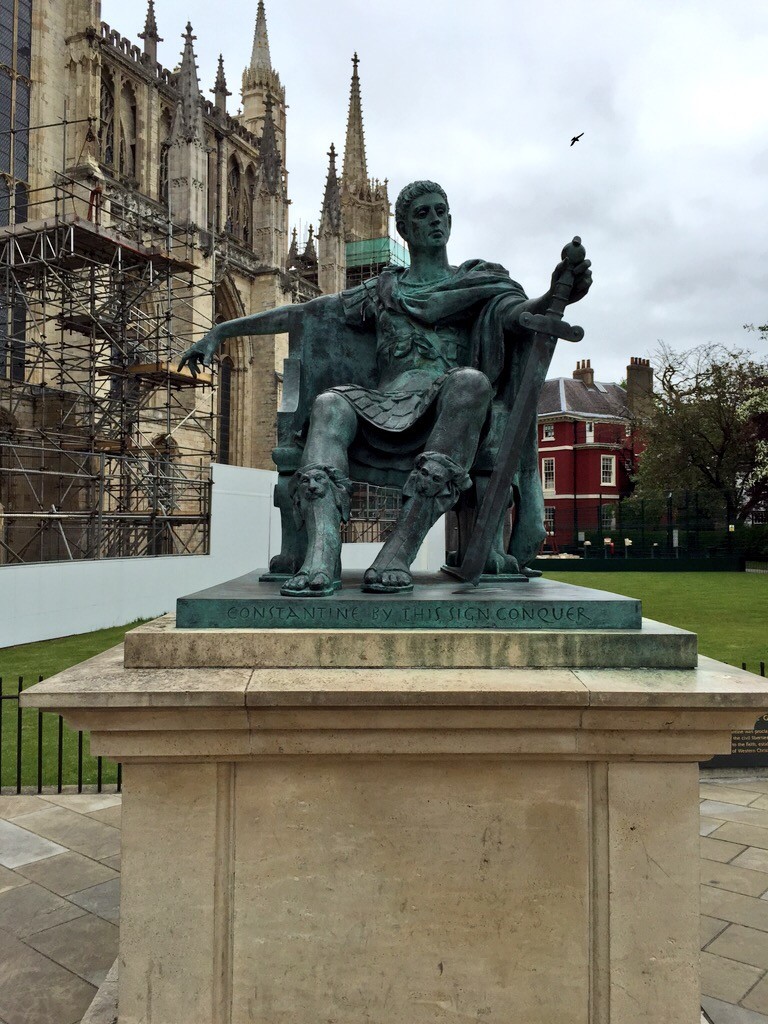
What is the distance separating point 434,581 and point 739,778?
15.0ft

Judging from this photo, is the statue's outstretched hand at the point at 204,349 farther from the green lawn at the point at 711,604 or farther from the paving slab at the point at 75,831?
the green lawn at the point at 711,604

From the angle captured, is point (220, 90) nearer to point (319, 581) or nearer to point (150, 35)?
point (150, 35)

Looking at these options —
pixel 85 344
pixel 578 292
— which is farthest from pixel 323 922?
pixel 85 344

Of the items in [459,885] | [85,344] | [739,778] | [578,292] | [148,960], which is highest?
[85,344]

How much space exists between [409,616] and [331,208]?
36.8 metres

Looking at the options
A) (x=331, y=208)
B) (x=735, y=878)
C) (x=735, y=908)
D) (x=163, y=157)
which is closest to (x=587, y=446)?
(x=331, y=208)

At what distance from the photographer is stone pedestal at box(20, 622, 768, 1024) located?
97.0 inches

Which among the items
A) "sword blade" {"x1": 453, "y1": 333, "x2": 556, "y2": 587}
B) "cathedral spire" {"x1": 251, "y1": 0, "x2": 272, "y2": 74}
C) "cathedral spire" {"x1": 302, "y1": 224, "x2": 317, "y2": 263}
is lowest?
"sword blade" {"x1": 453, "y1": 333, "x2": 556, "y2": 587}

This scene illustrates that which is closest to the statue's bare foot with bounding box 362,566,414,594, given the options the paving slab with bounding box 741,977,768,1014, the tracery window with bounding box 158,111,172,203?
the paving slab with bounding box 741,977,768,1014

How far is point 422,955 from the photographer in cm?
250

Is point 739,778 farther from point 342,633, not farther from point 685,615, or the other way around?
point 685,615

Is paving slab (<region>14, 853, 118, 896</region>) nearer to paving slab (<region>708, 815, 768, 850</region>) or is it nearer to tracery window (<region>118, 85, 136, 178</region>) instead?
paving slab (<region>708, 815, 768, 850</region>)

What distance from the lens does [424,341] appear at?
3391mm

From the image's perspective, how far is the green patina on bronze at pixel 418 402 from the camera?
9.60ft
